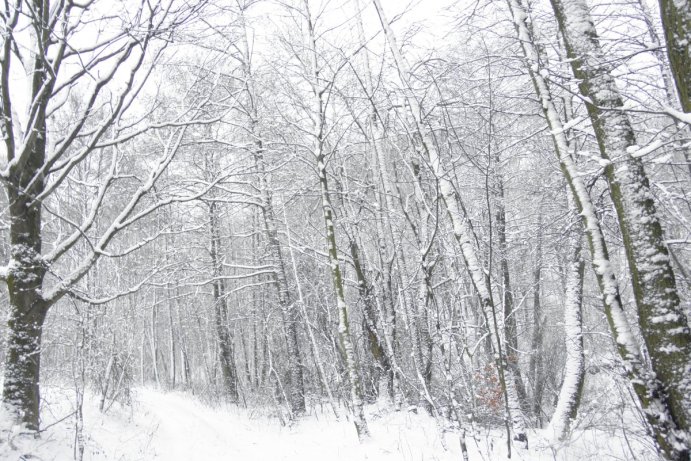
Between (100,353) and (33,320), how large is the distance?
127 inches

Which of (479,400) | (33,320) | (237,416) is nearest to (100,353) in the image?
(33,320)

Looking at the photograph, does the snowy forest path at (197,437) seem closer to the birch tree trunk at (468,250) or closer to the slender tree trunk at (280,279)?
the slender tree trunk at (280,279)

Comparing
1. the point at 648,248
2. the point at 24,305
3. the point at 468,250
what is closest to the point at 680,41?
the point at 648,248

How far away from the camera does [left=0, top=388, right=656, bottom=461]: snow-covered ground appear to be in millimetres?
5469

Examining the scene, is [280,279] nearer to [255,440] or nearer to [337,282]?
[255,440]

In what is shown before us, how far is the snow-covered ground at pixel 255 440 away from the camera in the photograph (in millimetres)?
5469

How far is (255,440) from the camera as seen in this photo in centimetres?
934

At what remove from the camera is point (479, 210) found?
41.1 feet

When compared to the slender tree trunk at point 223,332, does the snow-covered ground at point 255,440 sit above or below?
below

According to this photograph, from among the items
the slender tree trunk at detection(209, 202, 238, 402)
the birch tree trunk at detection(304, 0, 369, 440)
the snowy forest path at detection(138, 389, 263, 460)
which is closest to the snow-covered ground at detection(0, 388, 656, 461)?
the snowy forest path at detection(138, 389, 263, 460)

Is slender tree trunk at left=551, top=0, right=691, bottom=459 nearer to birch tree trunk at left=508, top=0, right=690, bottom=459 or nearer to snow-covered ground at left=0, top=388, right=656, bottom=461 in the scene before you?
birch tree trunk at left=508, top=0, right=690, bottom=459

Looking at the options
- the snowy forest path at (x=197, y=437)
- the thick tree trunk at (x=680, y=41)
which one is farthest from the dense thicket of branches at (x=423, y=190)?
the snowy forest path at (x=197, y=437)

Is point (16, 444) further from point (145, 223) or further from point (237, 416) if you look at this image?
point (145, 223)

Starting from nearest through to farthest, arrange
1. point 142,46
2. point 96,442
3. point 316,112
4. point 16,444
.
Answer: point 16,444 < point 142,46 < point 96,442 < point 316,112
